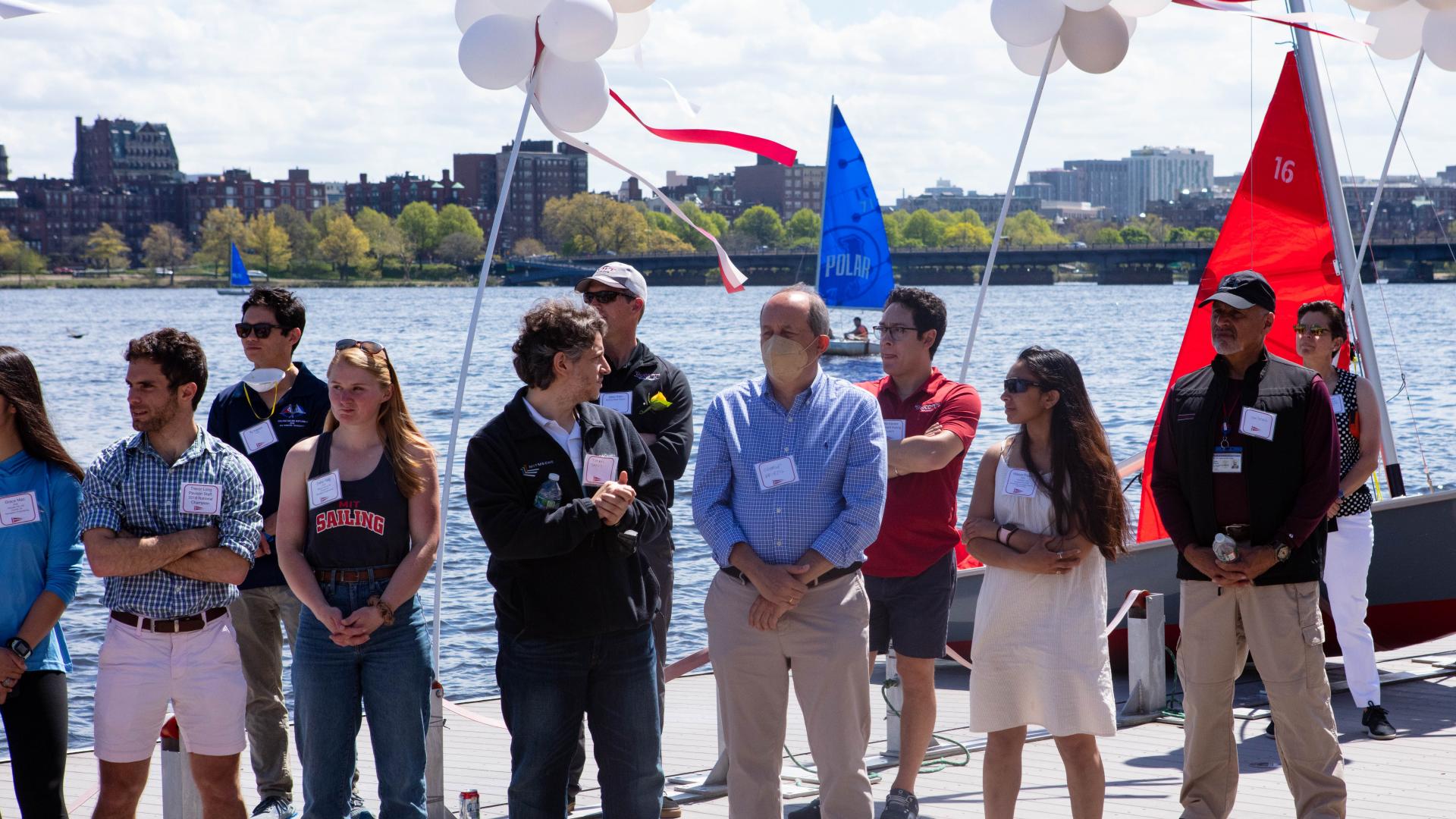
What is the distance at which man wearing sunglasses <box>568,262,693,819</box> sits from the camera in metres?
4.37

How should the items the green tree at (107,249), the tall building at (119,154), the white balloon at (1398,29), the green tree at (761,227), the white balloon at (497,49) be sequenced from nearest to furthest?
the white balloon at (497,49)
the white balloon at (1398,29)
the green tree at (107,249)
the green tree at (761,227)
the tall building at (119,154)

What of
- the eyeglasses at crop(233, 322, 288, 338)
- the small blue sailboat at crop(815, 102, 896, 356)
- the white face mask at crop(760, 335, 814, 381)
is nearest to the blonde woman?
the eyeglasses at crop(233, 322, 288, 338)

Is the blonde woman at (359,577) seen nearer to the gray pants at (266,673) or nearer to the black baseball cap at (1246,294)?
the gray pants at (266,673)

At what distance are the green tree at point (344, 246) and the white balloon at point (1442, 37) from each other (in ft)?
337

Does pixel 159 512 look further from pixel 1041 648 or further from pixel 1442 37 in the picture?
pixel 1442 37

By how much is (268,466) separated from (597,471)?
1564 millimetres

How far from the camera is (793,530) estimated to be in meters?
3.70

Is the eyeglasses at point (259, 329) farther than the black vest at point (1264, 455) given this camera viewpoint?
Yes

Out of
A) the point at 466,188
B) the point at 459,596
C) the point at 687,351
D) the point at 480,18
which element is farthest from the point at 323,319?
the point at 466,188

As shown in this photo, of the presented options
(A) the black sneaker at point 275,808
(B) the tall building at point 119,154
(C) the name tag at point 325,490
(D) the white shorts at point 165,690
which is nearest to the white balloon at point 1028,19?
A: (C) the name tag at point 325,490

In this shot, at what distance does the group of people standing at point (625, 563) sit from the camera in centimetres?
351

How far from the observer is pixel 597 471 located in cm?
347

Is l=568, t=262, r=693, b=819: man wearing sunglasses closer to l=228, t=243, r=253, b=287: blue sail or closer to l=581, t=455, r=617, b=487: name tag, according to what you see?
l=581, t=455, r=617, b=487: name tag

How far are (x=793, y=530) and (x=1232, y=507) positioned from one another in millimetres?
1319
